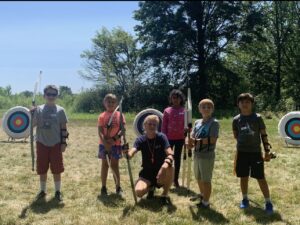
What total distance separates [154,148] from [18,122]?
7847 mm

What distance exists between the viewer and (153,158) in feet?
19.3

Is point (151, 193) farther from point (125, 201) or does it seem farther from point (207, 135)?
point (207, 135)

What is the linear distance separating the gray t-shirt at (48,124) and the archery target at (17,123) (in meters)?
6.70

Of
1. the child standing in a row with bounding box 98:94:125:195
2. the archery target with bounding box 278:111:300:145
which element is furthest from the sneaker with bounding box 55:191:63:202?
the archery target with bounding box 278:111:300:145

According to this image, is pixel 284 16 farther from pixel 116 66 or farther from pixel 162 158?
pixel 162 158

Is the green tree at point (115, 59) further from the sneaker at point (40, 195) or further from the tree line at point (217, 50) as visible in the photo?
the sneaker at point (40, 195)

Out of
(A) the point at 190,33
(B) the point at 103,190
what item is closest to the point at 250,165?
(B) the point at 103,190

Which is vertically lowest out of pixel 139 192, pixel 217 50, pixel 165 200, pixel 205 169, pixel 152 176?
pixel 165 200

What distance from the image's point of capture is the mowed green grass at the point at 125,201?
520cm

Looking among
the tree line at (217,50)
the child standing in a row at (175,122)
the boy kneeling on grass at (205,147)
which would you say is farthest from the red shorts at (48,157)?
the tree line at (217,50)

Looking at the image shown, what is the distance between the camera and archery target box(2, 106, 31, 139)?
12414 millimetres

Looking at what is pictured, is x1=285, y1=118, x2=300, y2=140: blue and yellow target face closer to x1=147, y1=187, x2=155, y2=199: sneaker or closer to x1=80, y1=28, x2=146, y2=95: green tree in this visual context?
x1=147, y1=187, x2=155, y2=199: sneaker

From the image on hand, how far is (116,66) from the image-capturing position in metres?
40.7

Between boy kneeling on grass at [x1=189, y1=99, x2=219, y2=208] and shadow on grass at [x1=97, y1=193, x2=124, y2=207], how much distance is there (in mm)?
1139
